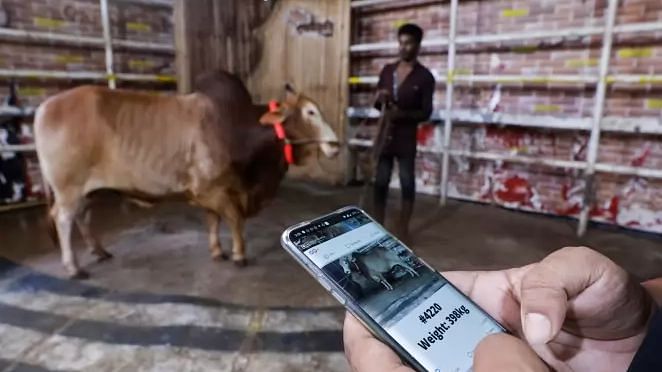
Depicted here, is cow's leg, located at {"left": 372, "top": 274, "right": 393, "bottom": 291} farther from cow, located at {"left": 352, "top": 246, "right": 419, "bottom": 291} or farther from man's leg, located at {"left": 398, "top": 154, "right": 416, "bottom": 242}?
man's leg, located at {"left": 398, "top": 154, "right": 416, "bottom": 242}

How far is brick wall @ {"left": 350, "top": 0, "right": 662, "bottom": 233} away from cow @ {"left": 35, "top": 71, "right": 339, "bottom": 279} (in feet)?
5.81

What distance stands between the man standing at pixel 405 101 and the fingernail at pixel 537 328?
2.22 meters

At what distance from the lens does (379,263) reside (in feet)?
Answer: 2.35

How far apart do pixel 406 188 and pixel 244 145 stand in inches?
40.6

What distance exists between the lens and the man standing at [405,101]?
2.66m

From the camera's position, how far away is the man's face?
2631 millimetres

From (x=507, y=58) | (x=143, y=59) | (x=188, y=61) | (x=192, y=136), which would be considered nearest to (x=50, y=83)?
(x=143, y=59)

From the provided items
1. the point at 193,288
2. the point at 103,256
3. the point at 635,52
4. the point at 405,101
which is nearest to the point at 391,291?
the point at 193,288

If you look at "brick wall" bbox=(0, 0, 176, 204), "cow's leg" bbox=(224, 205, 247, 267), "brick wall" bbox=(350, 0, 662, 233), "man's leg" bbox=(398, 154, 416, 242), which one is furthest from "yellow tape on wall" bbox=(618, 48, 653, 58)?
"brick wall" bbox=(0, 0, 176, 204)

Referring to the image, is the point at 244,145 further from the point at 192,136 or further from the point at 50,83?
the point at 50,83

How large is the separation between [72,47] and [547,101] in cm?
390

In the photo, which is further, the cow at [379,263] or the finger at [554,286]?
the cow at [379,263]

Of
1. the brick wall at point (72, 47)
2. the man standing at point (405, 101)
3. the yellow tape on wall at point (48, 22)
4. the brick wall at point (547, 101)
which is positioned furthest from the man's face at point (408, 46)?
the yellow tape on wall at point (48, 22)

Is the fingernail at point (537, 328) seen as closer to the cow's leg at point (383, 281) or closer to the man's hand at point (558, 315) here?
the man's hand at point (558, 315)
